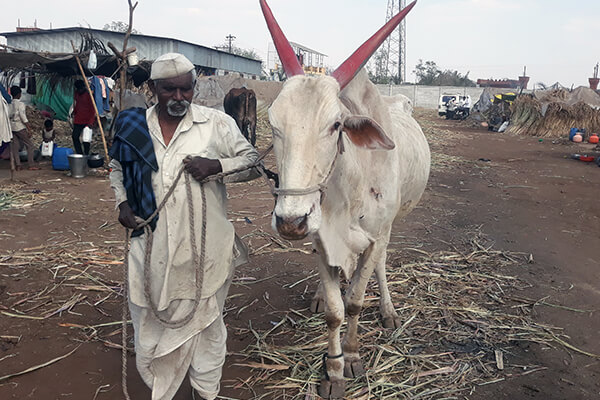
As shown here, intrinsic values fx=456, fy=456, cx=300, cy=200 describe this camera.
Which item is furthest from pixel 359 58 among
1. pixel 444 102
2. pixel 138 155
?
pixel 444 102

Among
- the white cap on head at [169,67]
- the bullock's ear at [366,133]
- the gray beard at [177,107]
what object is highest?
the white cap on head at [169,67]

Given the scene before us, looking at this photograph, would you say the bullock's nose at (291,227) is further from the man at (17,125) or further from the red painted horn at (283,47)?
the man at (17,125)

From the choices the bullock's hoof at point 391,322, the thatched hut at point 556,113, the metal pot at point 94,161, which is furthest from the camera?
the thatched hut at point 556,113

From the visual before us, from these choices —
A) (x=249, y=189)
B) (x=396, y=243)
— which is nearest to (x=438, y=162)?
(x=249, y=189)

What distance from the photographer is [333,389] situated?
273 cm

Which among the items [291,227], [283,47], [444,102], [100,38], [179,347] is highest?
[100,38]

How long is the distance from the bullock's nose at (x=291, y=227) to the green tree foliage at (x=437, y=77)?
55.7 meters

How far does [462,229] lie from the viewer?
5.89m

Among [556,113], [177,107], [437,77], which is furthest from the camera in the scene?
[437,77]

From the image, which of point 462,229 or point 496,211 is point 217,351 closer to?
point 462,229

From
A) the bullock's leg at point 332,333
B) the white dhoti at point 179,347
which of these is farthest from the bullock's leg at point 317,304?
the white dhoti at point 179,347

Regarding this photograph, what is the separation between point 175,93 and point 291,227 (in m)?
0.89

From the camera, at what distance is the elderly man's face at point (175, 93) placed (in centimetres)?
214

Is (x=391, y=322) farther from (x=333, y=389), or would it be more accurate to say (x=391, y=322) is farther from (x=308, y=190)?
(x=308, y=190)
